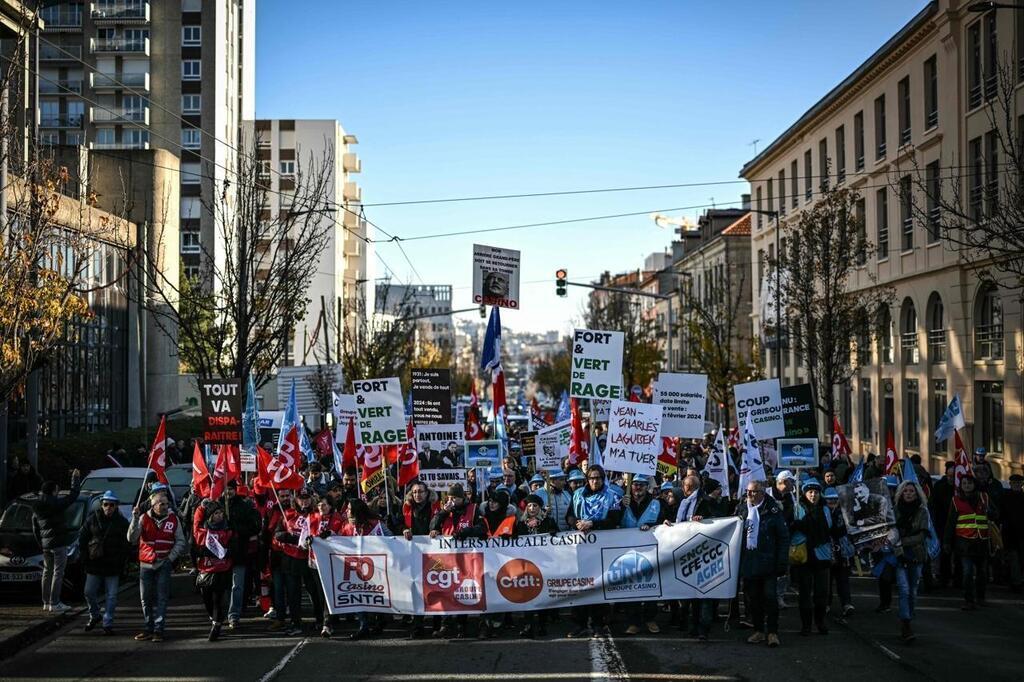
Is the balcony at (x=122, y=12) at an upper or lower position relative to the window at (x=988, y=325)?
upper

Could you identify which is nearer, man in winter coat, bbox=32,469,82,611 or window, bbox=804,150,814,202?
man in winter coat, bbox=32,469,82,611

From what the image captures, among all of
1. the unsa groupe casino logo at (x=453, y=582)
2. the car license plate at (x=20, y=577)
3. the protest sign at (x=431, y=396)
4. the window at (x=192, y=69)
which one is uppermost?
the window at (x=192, y=69)

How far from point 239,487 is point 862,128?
1221 inches

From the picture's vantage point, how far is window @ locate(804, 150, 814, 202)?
47.4 metres

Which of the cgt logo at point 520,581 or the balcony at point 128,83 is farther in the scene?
the balcony at point 128,83

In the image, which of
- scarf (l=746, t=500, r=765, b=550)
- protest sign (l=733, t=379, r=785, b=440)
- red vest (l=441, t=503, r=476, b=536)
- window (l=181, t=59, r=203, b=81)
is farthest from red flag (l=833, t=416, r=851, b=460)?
window (l=181, t=59, r=203, b=81)

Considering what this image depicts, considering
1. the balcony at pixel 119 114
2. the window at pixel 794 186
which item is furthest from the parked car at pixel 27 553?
the balcony at pixel 119 114

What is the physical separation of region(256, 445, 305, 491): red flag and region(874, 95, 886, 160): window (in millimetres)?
28637

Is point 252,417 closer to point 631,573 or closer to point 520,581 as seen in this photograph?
point 520,581

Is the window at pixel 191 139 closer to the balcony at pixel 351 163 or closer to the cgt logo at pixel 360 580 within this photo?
the balcony at pixel 351 163

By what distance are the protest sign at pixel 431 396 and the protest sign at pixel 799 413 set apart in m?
5.98

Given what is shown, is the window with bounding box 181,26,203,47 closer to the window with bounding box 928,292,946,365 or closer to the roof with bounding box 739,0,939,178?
the roof with bounding box 739,0,939,178

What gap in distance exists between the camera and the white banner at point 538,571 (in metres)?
13.0

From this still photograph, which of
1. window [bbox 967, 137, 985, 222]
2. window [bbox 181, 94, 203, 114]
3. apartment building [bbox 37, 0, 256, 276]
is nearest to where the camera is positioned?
window [bbox 967, 137, 985, 222]
